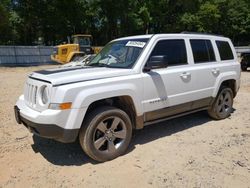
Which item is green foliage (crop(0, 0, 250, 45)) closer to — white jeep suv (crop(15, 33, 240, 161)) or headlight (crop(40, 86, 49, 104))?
white jeep suv (crop(15, 33, 240, 161))

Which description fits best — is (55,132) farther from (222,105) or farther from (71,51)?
(71,51)

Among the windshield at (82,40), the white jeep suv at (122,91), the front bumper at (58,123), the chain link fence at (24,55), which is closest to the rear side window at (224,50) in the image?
the white jeep suv at (122,91)

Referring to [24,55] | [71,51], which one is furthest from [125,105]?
[24,55]

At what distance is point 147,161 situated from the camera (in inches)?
158

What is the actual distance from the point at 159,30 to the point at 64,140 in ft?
144

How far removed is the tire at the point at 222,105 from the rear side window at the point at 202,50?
0.94 metres

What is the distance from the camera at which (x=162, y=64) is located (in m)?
4.21

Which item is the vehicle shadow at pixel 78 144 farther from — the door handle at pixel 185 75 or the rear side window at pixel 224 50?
the rear side window at pixel 224 50

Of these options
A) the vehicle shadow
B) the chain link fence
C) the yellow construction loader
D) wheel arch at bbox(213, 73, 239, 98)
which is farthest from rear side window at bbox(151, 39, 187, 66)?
the chain link fence

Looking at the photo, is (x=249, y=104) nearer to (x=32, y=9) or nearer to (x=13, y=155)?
(x=13, y=155)

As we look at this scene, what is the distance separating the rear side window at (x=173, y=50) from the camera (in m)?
4.59

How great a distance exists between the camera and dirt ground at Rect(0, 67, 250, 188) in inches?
138

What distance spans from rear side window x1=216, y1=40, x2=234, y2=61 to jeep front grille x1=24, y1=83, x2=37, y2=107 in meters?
4.07

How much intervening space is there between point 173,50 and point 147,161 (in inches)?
83.2
